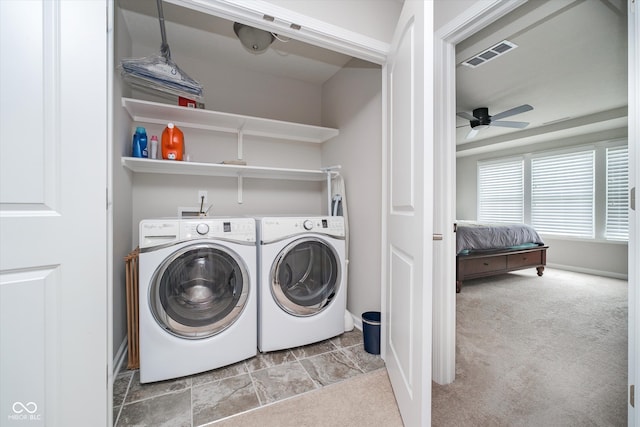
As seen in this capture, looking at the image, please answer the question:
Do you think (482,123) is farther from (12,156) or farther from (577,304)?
(12,156)

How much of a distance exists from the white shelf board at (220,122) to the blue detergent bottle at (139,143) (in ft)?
0.63

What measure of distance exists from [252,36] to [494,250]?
13.4 feet

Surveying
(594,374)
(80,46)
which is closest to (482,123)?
(594,374)

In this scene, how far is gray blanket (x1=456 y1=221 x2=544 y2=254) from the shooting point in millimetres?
3624

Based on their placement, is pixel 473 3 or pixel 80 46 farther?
pixel 473 3

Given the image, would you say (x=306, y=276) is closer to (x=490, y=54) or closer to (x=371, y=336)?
(x=371, y=336)

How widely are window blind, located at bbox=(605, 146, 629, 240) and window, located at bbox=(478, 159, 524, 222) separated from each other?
1.31 m

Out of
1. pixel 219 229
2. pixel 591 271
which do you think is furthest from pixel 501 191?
pixel 219 229

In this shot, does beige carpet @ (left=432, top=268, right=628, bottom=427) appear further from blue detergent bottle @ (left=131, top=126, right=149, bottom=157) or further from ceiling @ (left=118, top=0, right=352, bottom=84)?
ceiling @ (left=118, top=0, right=352, bottom=84)

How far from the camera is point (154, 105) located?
197 cm

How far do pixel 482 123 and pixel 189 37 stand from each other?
397 cm

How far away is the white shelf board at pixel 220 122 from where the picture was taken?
2025 mm

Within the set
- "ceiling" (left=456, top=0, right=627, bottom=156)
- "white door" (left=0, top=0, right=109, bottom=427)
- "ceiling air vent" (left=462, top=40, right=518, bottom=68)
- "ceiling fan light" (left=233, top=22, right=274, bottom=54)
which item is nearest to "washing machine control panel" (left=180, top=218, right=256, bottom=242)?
"white door" (left=0, top=0, right=109, bottom=427)

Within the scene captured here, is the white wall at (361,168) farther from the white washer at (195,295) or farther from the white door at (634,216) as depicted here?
the white door at (634,216)
